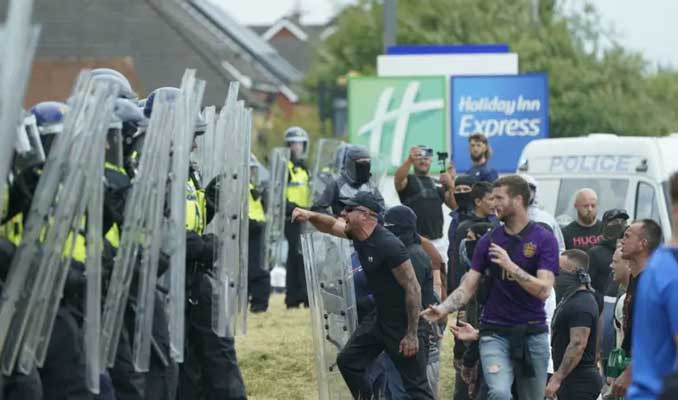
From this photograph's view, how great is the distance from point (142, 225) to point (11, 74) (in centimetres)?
211

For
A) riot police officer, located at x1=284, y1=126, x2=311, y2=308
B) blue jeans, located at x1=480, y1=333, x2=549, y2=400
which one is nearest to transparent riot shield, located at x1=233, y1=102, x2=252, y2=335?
blue jeans, located at x1=480, y1=333, x2=549, y2=400

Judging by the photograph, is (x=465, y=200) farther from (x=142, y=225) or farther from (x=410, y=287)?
(x=142, y=225)

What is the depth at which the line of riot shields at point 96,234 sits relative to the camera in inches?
366

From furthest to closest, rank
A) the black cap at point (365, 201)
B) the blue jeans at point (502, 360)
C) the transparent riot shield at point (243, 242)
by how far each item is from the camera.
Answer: the black cap at point (365, 201), the transparent riot shield at point (243, 242), the blue jeans at point (502, 360)

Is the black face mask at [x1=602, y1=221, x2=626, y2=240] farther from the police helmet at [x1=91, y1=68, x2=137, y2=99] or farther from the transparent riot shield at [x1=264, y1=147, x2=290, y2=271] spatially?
the transparent riot shield at [x1=264, y1=147, x2=290, y2=271]

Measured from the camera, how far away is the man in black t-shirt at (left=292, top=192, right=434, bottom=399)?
Result: 12383mm

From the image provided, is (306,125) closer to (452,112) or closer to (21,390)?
(452,112)

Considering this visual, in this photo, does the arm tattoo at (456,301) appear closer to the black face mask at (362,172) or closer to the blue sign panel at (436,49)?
the black face mask at (362,172)

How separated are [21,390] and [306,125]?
177 feet

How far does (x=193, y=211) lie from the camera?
11.5 meters

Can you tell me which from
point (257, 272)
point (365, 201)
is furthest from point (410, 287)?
point (257, 272)

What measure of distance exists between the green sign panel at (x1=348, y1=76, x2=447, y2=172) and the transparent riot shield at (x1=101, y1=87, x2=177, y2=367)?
52.0ft

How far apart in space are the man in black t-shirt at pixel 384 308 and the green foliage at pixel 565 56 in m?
35.9

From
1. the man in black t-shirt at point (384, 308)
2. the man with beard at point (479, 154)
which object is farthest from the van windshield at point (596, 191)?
the man in black t-shirt at point (384, 308)
